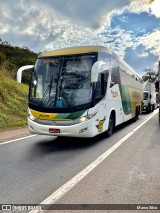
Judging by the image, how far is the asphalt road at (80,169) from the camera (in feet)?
15.7

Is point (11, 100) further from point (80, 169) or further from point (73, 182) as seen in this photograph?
point (73, 182)

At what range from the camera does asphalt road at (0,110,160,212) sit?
4781mm

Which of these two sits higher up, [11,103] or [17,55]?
[17,55]

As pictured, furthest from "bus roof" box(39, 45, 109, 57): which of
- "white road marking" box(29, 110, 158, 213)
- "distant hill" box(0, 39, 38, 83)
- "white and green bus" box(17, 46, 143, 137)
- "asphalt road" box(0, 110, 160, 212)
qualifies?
"distant hill" box(0, 39, 38, 83)

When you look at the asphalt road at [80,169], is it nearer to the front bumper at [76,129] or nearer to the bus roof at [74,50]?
the front bumper at [76,129]

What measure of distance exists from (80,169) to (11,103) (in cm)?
1297

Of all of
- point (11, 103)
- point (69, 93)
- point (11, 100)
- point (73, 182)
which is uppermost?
point (69, 93)

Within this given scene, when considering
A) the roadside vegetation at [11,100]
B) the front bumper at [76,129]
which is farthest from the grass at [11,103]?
the front bumper at [76,129]

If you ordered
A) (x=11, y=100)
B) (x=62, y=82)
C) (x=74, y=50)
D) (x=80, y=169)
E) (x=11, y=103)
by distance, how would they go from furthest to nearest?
(x=11, y=100), (x=11, y=103), (x=74, y=50), (x=62, y=82), (x=80, y=169)

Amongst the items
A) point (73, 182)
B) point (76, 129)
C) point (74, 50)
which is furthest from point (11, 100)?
point (73, 182)

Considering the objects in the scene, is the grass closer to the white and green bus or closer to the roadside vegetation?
the roadside vegetation

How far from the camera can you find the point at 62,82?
8.98 metres

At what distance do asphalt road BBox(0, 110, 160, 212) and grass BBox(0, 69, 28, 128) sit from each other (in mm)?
5644

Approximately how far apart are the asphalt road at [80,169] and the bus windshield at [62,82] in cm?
150
